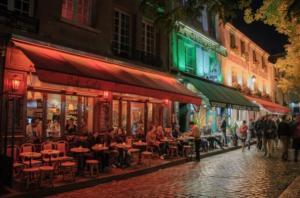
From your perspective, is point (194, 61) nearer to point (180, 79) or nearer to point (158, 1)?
point (180, 79)

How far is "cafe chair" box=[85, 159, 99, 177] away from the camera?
10.9 metres

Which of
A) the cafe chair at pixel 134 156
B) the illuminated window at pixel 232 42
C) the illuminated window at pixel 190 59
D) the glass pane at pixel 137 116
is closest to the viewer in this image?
the cafe chair at pixel 134 156

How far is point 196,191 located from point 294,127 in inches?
301

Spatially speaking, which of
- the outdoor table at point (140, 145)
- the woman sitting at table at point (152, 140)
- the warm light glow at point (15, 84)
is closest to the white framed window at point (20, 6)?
the warm light glow at point (15, 84)

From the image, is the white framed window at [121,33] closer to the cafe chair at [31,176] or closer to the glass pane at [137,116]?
the glass pane at [137,116]

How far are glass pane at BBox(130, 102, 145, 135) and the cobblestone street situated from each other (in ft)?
11.4

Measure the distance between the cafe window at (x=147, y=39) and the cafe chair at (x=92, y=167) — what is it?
315 inches

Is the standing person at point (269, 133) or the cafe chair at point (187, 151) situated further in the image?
the standing person at point (269, 133)

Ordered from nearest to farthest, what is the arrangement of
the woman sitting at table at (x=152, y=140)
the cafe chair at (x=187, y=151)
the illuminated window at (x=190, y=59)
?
the woman sitting at table at (x=152, y=140), the cafe chair at (x=187, y=151), the illuminated window at (x=190, y=59)

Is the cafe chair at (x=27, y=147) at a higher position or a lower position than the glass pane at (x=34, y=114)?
lower

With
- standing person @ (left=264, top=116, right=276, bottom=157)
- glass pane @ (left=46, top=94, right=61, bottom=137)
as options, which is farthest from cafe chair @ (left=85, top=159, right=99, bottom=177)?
standing person @ (left=264, top=116, right=276, bottom=157)

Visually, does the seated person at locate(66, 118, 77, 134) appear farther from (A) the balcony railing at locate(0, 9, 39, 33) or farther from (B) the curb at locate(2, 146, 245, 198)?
(A) the balcony railing at locate(0, 9, 39, 33)

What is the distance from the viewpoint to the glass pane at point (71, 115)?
13.5 m

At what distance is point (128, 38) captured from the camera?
679 inches
